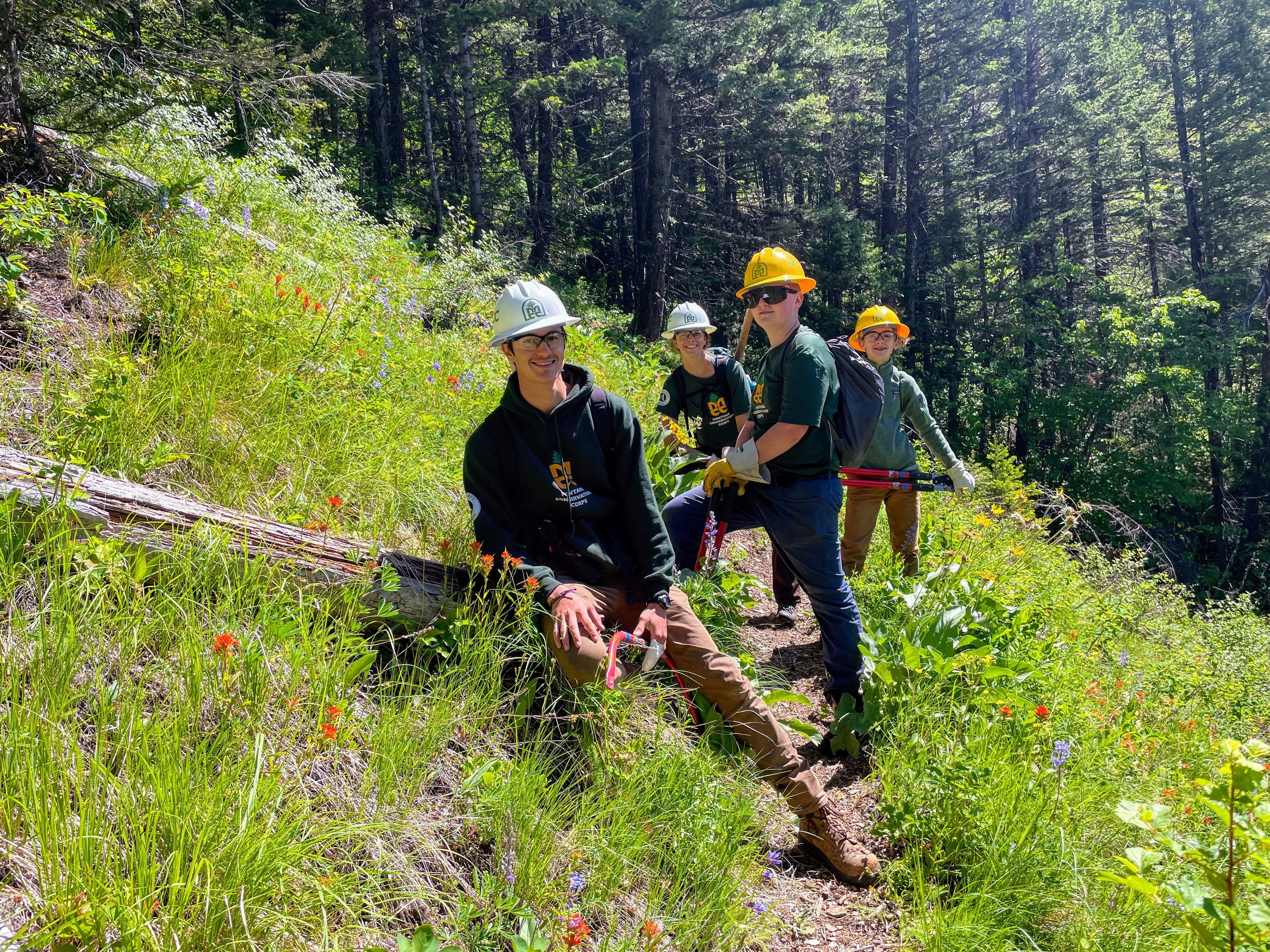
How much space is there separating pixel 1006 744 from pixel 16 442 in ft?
13.6

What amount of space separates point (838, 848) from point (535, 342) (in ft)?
7.24

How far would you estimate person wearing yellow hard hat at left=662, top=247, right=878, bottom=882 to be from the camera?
143 inches

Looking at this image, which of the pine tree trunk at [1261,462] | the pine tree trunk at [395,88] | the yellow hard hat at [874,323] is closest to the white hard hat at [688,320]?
the yellow hard hat at [874,323]

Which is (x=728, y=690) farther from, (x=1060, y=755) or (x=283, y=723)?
(x=283, y=723)

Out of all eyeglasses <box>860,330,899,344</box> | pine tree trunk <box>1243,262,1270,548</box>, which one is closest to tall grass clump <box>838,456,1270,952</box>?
eyeglasses <box>860,330,899,344</box>

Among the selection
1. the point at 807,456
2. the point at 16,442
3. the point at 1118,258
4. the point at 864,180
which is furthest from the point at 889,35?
the point at 16,442

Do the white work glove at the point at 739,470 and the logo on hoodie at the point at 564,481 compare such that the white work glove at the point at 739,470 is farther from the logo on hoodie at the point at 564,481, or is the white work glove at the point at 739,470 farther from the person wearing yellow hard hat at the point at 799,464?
the logo on hoodie at the point at 564,481

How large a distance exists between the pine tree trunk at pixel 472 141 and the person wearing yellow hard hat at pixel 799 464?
50.2 feet

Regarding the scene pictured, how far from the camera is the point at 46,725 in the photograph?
1.74 meters

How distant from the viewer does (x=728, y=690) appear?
286 cm

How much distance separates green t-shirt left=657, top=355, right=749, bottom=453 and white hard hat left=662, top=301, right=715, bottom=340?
235 mm

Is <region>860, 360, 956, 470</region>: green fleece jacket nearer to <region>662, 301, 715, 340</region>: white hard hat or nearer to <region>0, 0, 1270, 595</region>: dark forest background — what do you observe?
<region>662, 301, 715, 340</region>: white hard hat

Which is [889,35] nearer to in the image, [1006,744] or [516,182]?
[516,182]

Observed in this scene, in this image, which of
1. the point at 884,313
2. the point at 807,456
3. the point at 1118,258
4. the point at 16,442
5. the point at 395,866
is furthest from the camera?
the point at 1118,258
